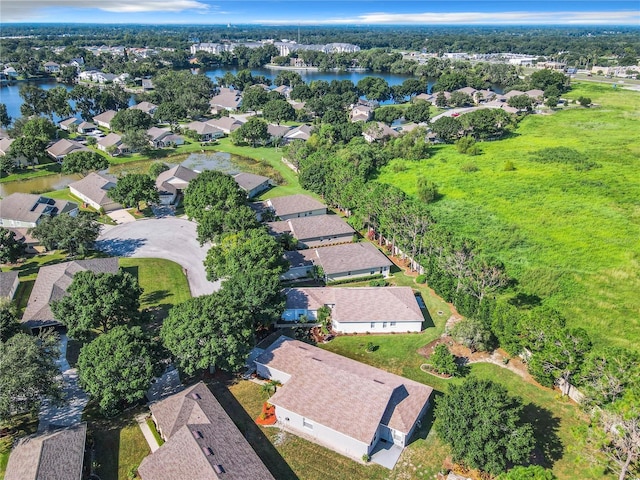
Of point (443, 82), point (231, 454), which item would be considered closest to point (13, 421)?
point (231, 454)

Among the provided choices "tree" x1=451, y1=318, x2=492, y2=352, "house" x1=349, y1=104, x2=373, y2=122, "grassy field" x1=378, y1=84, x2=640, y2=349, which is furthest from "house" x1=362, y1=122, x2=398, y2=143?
"tree" x1=451, y1=318, x2=492, y2=352

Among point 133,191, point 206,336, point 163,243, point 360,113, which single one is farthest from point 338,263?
point 360,113

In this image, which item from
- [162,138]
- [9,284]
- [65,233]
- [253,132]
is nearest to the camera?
[9,284]

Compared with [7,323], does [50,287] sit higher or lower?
lower

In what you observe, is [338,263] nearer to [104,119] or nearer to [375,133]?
[375,133]

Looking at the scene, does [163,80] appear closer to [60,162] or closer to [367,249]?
[60,162]

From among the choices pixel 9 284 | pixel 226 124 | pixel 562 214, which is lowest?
pixel 9 284

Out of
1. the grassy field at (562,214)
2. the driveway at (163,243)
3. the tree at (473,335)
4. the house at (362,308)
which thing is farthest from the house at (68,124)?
the tree at (473,335)
